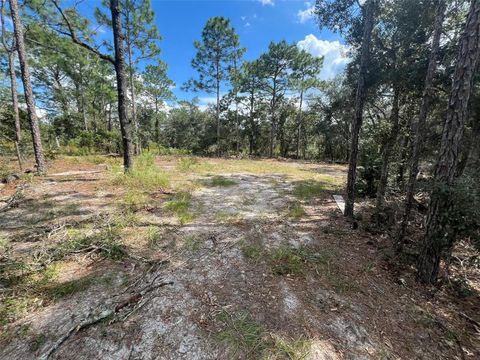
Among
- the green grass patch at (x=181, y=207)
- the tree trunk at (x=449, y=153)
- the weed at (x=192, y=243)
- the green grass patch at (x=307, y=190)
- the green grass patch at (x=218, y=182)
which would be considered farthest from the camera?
the green grass patch at (x=218, y=182)

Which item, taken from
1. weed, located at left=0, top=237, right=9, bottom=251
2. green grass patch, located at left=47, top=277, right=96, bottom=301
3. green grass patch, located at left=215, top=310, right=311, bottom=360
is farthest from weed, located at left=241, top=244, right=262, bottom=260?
weed, located at left=0, top=237, right=9, bottom=251

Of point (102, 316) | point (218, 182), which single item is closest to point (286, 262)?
point (102, 316)

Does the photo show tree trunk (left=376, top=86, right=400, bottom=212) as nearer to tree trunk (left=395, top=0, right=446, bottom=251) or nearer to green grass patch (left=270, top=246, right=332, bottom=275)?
tree trunk (left=395, top=0, right=446, bottom=251)

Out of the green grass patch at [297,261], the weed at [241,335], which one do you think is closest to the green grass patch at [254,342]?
the weed at [241,335]

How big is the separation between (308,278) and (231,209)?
2308 millimetres

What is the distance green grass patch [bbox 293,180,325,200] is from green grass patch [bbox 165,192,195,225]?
115 inches

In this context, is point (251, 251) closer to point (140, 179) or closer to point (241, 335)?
point (241, 335)

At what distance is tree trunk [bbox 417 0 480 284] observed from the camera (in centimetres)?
247

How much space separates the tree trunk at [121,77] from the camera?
546 cm

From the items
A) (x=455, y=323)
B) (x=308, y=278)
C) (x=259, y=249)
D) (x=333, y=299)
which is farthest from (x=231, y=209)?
(x=455, y=323)

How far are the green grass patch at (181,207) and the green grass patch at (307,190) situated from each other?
293 cm

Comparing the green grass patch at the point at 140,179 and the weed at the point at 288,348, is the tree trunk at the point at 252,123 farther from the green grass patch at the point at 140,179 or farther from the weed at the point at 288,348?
the weed at the point at 288,348

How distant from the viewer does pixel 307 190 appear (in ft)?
21.9

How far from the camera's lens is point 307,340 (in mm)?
1826
